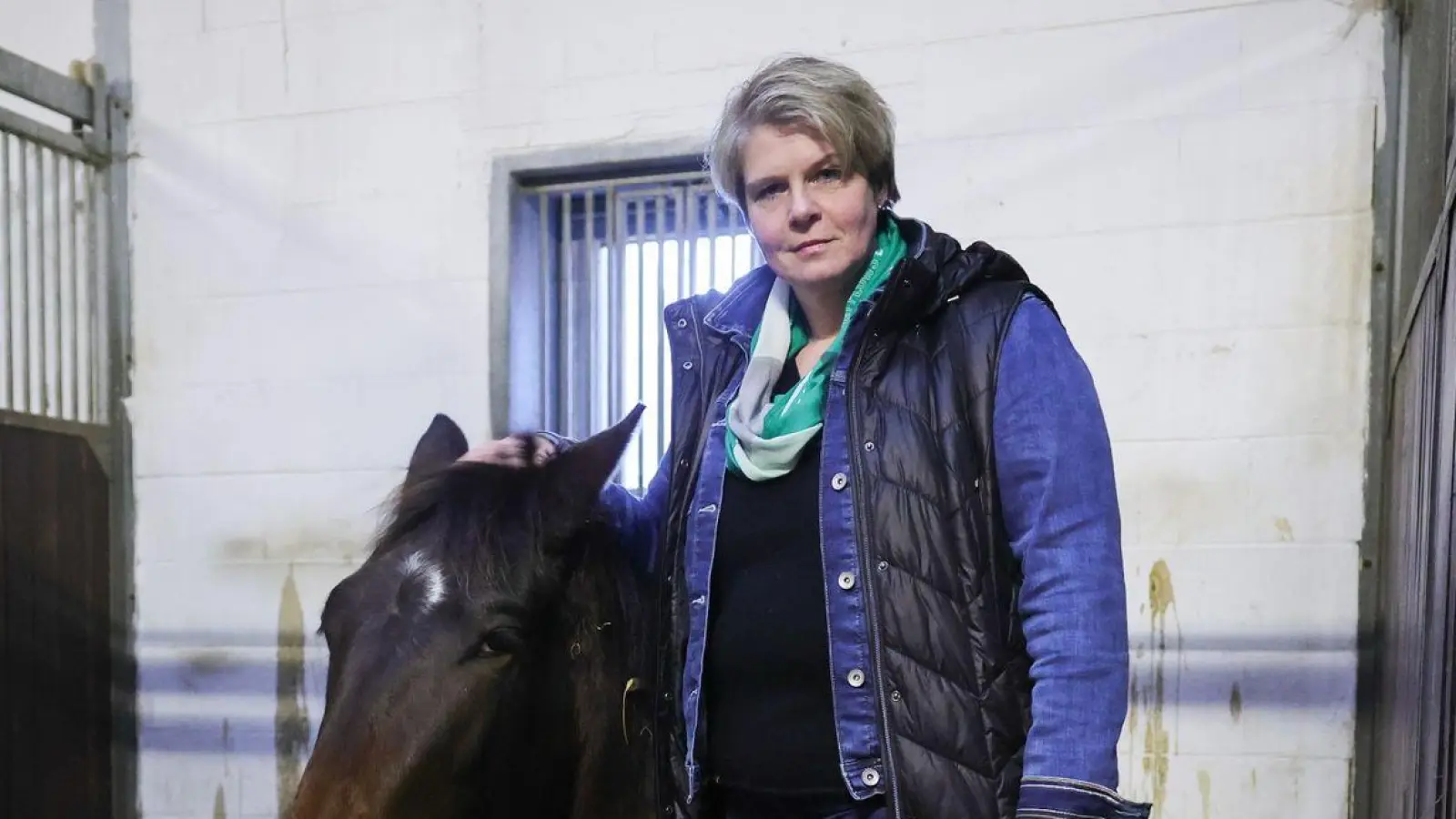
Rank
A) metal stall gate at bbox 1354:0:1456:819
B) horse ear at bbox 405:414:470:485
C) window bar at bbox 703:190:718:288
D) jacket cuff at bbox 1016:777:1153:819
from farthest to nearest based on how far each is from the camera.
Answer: window bar at bbox 703:190:718:288, horse ear at bbox 405:414:470:485, metal stall gate at bbox 1354:0:1456:819, jacket cuff at bbox 1016:777:1153:819

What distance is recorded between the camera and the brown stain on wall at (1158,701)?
2.14 meters

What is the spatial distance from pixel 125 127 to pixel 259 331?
68 cm

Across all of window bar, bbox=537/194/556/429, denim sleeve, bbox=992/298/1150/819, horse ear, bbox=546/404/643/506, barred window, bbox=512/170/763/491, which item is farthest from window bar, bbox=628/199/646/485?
denim sleeve, bbox=992/298/1150/819

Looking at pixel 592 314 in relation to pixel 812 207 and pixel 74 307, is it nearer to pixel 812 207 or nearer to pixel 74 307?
pixel 74 307

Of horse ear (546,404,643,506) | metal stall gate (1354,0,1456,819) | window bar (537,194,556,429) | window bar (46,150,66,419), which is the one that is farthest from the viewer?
window bar (46,150,66,419)

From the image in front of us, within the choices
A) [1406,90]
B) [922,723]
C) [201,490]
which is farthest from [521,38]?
[922,723]

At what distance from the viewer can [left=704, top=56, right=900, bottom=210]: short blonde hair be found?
107cm

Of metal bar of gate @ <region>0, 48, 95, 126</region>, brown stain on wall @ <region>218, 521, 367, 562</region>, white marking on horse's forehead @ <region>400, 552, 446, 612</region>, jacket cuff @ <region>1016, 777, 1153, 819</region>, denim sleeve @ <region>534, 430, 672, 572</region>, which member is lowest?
brown stain on wall @ <region>218, 521, 367, 562</region>

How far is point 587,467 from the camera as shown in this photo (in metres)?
1.28

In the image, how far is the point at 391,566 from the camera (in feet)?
3.92

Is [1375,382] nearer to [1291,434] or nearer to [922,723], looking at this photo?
[1291,434]

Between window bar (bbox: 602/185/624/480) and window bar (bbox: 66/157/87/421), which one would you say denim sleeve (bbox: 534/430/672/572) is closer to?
window bar (bbox: 602/185/624/480)

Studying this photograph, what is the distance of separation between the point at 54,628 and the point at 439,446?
69.5 inches

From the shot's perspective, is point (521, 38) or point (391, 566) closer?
point (391, 566)
